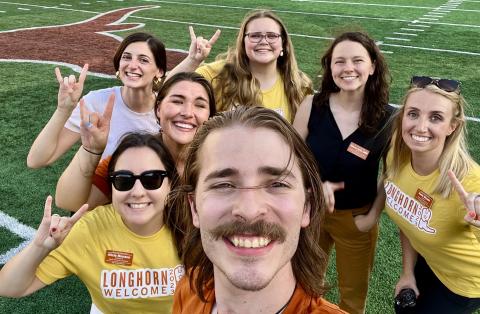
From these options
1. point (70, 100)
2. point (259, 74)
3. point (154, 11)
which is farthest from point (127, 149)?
point (154, 11)

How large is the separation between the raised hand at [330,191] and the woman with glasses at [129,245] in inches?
33.1

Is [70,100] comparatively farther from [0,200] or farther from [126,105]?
[0,200]

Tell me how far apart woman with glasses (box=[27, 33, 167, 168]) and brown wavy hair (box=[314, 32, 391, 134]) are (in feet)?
4.24

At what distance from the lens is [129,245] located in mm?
2416

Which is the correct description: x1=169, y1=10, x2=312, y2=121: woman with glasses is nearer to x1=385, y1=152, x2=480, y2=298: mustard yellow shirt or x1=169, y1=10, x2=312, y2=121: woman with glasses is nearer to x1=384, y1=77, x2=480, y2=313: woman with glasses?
x1=384, y1=77, x2=480, y2=313: woman with glasses

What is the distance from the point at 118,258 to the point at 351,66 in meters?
1.92

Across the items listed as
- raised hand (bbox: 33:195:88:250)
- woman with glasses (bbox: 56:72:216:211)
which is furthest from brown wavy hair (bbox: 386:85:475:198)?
raised hand (bbox: 33:195:88:250)

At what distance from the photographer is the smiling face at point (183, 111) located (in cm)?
280

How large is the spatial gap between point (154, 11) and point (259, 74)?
564 inches

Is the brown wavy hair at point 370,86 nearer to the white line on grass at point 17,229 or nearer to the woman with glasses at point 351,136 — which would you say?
the woman with glasses at point 351,136

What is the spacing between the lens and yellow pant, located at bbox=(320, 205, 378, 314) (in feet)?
10.6

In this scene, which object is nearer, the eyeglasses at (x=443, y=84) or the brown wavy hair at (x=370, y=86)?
the eyeglasses at (x=443, y=84)

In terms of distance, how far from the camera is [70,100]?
2922mm

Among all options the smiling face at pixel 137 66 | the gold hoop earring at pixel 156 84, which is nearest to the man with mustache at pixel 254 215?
the smiling face at pixel 137 66
